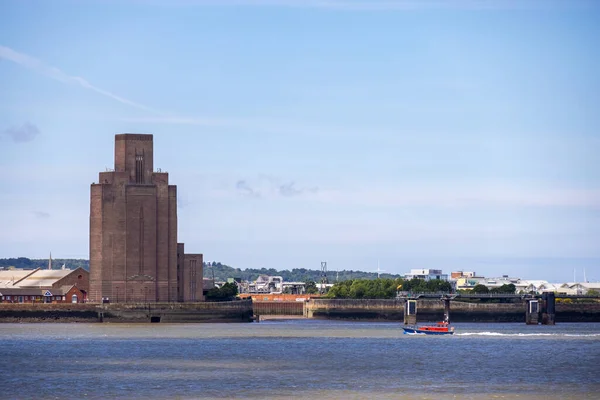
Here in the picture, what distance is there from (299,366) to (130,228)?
103 m

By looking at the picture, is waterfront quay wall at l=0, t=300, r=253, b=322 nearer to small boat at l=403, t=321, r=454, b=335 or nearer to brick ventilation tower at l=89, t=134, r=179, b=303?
brick ventilation tower at l=89, t=134, r=179, b=303

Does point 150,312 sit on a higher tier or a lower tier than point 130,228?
lower

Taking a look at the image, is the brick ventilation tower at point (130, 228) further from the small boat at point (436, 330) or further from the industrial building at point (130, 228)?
the small boat at point (436, 330)

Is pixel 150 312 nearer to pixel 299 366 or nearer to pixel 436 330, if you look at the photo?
pixel 436 330

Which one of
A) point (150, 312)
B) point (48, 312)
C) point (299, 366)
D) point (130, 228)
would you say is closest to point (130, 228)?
point (130, 228)

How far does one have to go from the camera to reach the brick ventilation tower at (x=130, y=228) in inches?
7712

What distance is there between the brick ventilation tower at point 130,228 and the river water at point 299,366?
4257cm

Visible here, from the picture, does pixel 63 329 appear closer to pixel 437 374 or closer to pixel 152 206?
pixel 152 206

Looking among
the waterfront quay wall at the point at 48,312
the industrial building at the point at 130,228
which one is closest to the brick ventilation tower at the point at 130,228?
the industrial building at the point at 130,228

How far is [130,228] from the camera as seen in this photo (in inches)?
7736

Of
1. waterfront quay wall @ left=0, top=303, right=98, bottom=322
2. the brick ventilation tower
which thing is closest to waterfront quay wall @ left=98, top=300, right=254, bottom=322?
waterfront quay wall @ left=0, top=303, right=98, bottom=322

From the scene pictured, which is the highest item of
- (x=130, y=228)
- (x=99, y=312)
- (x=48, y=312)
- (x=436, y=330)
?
(x=130, y=228)

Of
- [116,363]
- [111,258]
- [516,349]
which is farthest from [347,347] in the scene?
[111,258]

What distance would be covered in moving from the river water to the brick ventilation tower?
4257 centimetres
